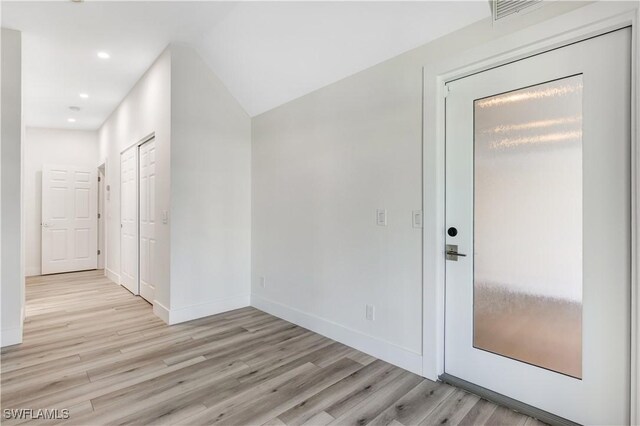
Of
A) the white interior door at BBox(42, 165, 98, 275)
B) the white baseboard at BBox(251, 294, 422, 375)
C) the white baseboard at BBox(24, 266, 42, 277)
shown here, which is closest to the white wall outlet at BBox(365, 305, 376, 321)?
the white baseboard at BBox(251, 294, 422, 375)

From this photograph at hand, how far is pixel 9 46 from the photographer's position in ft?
9.50

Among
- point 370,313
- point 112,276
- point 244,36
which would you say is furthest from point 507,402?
point 112,276

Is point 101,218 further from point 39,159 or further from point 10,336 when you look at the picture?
point 10,336

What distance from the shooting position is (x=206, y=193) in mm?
3607

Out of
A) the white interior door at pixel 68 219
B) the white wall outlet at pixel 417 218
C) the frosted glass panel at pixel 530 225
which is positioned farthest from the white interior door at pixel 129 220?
the frosted glass panel at pixel 530 225

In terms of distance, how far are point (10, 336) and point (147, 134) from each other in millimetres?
2423

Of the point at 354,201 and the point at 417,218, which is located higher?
the point at 354,201

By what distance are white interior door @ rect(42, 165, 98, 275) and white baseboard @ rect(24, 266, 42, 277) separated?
14 cm

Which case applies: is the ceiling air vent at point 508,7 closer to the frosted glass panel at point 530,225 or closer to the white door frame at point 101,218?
the frosted glass panel at point 530,225

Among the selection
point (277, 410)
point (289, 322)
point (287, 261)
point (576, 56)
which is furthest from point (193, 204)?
point (576, 56)

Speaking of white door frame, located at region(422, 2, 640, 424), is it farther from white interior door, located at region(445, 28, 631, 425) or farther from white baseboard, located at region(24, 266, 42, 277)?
white baseboard, located at region(24, 266, 42, 277)

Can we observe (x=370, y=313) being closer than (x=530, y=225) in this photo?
No

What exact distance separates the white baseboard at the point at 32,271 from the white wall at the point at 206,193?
14.4ft

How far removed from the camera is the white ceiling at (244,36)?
90.5 inches
